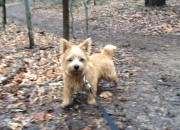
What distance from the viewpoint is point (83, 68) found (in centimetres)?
419

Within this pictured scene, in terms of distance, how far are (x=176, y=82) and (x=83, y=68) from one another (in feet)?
9.81

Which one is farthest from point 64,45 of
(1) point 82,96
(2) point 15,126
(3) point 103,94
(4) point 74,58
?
(2) point 15,126

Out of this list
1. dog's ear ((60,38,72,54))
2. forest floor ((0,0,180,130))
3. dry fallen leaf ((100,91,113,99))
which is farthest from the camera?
dry fallen leaf ((100,91,113,99))

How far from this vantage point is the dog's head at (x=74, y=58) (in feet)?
13.4

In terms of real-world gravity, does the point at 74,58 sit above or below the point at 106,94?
above

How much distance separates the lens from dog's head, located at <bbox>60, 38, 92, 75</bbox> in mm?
4086

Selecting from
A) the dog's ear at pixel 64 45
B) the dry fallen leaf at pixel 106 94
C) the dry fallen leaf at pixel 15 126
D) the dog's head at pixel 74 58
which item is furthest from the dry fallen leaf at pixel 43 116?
the dry fallen leaf at pixel 106 94

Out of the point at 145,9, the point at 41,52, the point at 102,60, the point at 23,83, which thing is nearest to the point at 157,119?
Result: the point at 102,60

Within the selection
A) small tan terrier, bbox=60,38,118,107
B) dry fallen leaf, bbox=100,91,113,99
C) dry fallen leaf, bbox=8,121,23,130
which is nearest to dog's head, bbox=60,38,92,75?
small tan terrier, bbox=60,38,118,107

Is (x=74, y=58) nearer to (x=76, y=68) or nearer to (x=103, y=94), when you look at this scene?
(x=76, y=68)

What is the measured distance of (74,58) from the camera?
164 inches

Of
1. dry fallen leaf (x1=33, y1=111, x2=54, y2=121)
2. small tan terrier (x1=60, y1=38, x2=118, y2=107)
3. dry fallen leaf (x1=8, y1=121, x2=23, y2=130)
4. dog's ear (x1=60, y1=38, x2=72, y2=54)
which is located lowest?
dry fallen leaf (x1=8, y1=121, x2=23, y2=130)

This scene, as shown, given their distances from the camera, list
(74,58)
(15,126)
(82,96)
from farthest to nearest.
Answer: (82,96), (74,58), (15,126)

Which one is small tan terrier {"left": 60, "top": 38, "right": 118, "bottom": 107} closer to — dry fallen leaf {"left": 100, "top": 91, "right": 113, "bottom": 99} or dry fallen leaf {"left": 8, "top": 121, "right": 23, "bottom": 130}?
dry fallen leaf {"left": 100, "top": 91, "right": 113, "bottom": 99}
